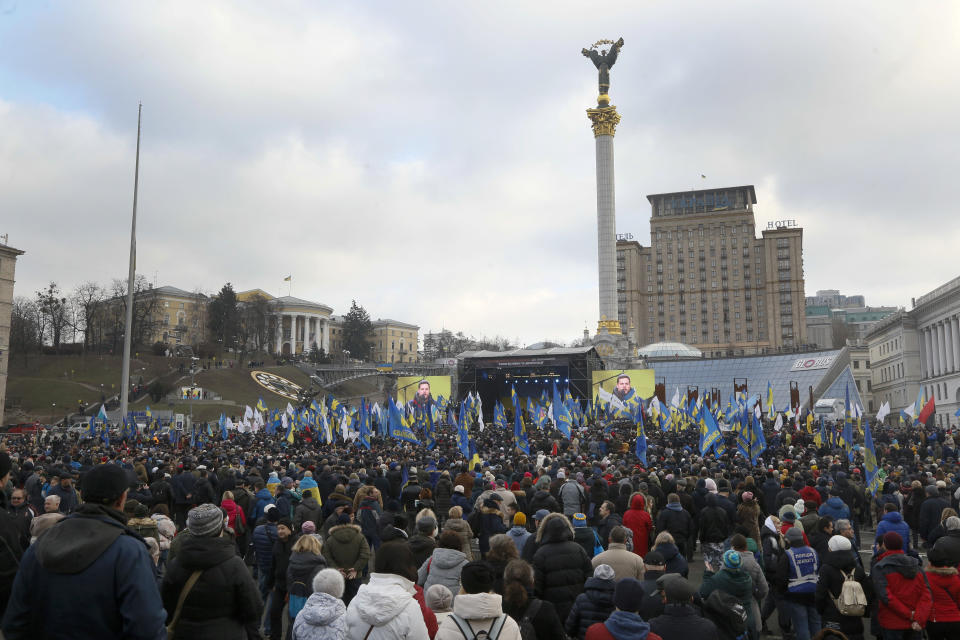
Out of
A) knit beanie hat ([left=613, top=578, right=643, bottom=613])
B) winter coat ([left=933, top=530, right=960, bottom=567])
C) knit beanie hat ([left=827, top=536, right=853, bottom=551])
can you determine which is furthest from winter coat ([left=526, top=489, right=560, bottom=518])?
knit beanie hat ([left=613, top=578, right=643, bottom=613])

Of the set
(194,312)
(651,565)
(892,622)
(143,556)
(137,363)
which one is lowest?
(892,622)

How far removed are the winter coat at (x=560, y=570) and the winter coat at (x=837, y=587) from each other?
233 cm

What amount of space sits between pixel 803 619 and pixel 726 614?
195 centimetres

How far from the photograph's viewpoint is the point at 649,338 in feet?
420

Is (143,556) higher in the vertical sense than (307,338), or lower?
lower

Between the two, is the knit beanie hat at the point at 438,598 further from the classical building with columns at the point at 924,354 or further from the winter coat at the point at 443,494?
the classical building with columns at the point at 924,354

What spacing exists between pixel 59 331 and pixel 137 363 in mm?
10295

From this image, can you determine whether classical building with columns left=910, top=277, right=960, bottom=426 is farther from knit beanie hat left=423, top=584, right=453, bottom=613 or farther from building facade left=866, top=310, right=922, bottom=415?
knit beanie hat left=423, top=584, right=453, bottom=613

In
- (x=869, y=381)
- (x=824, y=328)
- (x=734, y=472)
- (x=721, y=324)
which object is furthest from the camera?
(x=824, y=328)

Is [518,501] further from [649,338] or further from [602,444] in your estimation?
[649,338]

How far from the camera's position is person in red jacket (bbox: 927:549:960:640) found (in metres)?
A: 6.52

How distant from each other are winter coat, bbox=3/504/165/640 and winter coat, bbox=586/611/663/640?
106 inches

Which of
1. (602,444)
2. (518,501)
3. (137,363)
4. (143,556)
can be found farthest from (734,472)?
(137,363)

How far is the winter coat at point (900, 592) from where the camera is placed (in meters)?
6.58
